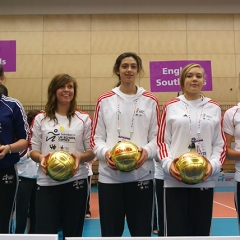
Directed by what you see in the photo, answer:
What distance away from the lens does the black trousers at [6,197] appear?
2879mm

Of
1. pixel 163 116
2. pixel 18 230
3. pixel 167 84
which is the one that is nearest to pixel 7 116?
pixel 163 116

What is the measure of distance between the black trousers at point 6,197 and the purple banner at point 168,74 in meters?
2.79

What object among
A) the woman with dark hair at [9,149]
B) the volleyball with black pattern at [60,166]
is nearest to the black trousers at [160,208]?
the volleyball with black pattern at [60,166]

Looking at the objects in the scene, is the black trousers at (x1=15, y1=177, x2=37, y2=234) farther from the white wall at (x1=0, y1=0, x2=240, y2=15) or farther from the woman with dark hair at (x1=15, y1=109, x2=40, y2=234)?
the white wall at (x1=0, y1=0, x2=240, y2=15)

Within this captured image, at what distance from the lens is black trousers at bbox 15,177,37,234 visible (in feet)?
14.2

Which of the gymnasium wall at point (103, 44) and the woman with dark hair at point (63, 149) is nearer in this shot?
the woman with dark hair at point (63, 149)

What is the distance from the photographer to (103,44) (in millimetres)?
12812


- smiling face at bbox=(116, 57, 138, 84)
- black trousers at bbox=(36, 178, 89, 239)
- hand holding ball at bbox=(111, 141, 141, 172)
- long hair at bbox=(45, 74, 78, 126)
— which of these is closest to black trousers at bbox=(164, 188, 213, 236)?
hand holding ball at bbox=(111, 141, 141, 172)

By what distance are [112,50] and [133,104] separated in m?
10.1

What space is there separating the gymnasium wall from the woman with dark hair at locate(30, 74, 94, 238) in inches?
373

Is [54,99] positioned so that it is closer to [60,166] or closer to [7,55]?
[60,166]

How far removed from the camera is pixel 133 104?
3070 mm

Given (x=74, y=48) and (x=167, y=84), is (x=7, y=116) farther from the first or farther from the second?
(x=74, y=48)

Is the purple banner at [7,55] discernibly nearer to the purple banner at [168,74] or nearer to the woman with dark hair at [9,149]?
the woman with dark hair at [9,149]
